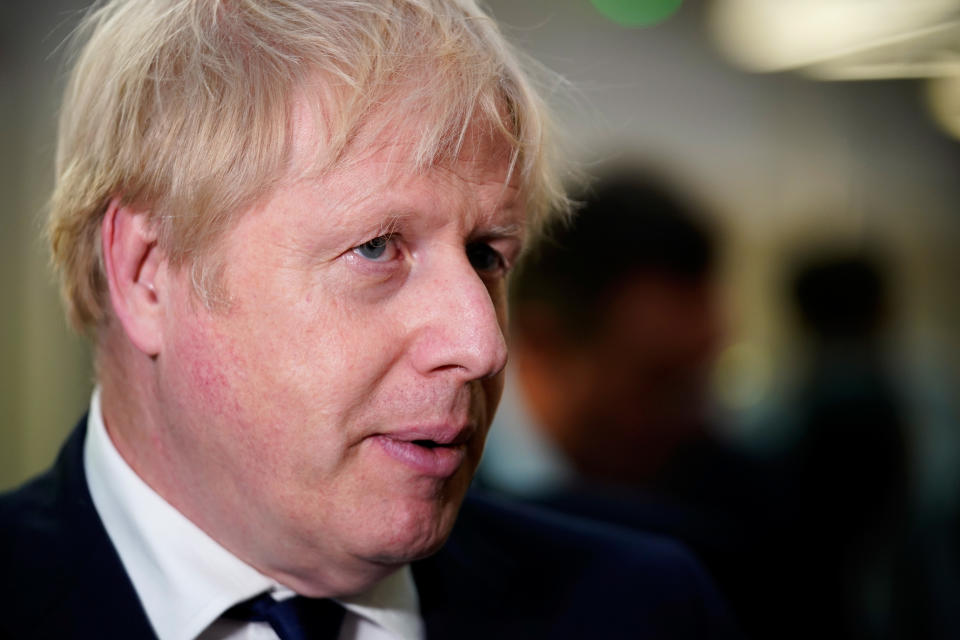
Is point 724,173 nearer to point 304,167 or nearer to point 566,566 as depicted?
point 566,566

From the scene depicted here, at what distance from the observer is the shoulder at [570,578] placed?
1518 mm

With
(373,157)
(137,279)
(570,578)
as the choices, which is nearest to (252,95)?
(373,157)

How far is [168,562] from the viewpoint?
123cm

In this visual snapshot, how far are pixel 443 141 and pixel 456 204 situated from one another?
2.9 inches

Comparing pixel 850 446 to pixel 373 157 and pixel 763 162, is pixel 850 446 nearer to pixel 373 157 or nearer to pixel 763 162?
pixel 763 162

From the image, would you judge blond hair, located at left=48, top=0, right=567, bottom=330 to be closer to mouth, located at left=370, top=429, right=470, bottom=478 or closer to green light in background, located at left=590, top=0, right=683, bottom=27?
mouth, located at left=370, top=429, right=470, bottom=478

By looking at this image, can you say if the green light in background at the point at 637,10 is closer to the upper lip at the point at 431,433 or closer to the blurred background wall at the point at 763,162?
the blurred background wall at the point at 763,162

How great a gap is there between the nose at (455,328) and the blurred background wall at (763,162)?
60.5 inches

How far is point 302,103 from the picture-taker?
3.63 feet

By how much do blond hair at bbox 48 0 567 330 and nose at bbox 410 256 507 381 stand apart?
0.46ft

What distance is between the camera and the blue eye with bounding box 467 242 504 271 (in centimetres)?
127

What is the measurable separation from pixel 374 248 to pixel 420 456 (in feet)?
0.80

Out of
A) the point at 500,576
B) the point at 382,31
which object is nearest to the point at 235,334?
the point at 382,31

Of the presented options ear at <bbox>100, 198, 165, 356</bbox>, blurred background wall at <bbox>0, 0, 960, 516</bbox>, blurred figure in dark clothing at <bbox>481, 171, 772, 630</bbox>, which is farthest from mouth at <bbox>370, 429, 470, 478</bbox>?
blurred background wall at <bbox>0, 0, 960, 516</bbox>
